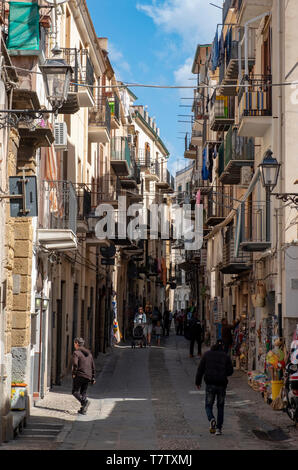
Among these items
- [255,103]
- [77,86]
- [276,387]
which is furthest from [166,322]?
[276,387]

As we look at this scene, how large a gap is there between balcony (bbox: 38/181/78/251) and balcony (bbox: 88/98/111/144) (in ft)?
29.9

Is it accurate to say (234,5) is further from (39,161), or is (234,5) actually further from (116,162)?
(39,161)

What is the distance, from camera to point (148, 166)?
6069 cm

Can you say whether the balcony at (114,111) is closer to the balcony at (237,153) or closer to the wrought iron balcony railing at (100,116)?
the wrought iron balcony railing at (100,116)

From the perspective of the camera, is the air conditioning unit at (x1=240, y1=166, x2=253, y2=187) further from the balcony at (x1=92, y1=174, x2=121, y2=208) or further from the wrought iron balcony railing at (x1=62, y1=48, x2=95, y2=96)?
the balcony at (x1=92, y1=174, x2=121, y2=208)

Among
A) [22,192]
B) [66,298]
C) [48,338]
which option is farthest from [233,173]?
[22,192]

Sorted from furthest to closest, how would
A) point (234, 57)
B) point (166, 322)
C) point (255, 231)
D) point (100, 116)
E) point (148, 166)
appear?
point (148, 166) → point (166, 322) → point (100, 116) → point (234, 57) → point (255, 231)

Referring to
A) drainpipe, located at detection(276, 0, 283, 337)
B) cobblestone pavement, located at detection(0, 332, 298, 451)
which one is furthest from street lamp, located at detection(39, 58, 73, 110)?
drainpipe, located at detection(276, 0, 283, 337)

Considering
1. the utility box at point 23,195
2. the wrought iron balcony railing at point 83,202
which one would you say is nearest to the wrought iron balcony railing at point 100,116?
the wrought iron balcony railing at point 83,202

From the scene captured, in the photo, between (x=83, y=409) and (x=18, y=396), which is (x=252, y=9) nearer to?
(x=83, y=409)

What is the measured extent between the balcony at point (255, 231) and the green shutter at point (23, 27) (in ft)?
31.5

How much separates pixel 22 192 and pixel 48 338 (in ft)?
29.5

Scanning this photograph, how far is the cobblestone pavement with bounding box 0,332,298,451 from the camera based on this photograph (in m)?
14.0

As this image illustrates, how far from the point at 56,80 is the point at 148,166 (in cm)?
4814
